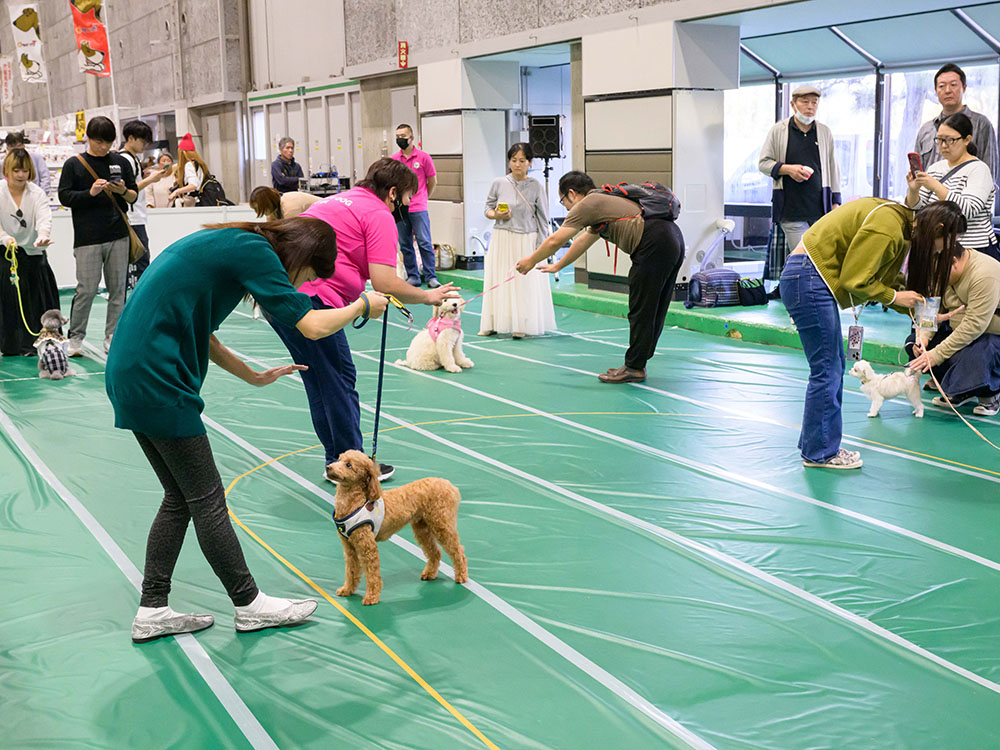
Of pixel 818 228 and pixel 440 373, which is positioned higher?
pixel 818 228

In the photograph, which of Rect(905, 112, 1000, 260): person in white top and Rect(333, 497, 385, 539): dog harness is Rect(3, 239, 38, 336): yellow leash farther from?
Rect(905, 112, 1000, 260): person in white top

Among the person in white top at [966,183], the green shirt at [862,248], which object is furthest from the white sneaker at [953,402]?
the green shirt at [862,248]

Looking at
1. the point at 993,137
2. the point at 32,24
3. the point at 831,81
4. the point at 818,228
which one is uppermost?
the point at 32,24

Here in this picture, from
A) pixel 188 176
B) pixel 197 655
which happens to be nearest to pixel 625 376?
pixel 197 655

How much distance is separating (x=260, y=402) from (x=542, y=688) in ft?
15.2

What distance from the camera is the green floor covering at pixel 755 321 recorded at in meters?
8.33

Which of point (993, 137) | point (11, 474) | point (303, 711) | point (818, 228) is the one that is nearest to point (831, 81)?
point (993, 137)

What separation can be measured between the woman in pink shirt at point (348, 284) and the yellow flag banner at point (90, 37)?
16.6 meters

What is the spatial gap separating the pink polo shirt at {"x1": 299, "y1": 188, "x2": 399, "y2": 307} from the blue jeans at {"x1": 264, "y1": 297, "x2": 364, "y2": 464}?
112 millimetres

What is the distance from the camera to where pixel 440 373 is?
27.5ft

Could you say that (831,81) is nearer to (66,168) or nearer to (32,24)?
(66,168)

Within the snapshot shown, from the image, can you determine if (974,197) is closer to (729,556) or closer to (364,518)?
(729,556)

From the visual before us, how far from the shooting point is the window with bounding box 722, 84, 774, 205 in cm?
1436

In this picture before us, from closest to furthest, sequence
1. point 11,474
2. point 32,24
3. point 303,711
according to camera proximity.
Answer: point 303,711 → point 11,474 → point 32,24
